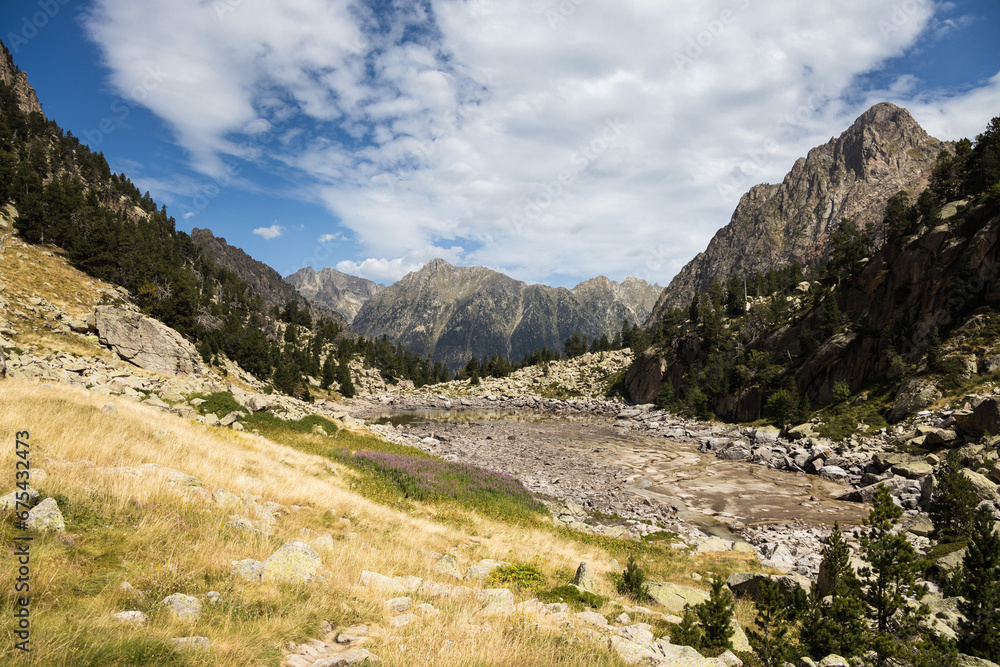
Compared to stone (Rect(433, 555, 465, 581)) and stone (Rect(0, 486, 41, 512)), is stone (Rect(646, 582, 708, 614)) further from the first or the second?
stone (Rect(0, 486, 41, 512))

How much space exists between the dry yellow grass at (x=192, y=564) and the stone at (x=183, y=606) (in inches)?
5.5

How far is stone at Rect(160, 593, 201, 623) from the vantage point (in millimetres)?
5309

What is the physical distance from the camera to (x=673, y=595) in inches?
450

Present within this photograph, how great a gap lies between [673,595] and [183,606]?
11218mm

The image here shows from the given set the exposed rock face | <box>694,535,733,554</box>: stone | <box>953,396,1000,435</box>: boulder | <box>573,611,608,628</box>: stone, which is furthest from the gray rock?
the exposed rock face

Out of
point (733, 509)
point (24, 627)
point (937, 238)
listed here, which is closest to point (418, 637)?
point (24, 627)

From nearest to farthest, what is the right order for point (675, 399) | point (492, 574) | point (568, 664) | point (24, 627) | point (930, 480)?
1. point (24, 627)
2. point (568, 664)
3. point (492, 574)
4. point (930, 480)
5. point (675, 399)

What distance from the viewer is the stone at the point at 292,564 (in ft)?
23.7

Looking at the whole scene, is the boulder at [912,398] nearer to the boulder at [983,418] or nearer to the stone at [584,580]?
the boulder at [983,418]

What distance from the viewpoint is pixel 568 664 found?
231 inches

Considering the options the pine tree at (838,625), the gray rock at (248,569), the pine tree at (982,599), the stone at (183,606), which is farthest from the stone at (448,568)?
the pine tree at (982,599)

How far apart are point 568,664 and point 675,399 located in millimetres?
93115

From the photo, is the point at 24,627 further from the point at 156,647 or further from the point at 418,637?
the point at 418,637

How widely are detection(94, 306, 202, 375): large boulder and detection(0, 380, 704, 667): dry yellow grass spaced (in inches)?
1423
